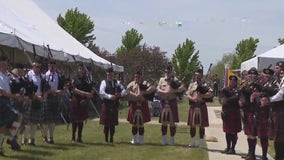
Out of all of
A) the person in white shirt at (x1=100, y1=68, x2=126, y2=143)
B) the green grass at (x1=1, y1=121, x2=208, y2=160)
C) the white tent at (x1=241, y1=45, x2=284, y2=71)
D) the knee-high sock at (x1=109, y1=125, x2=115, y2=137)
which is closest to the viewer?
the green grass at (x1=1, y1=121, x2=208, y2=160)

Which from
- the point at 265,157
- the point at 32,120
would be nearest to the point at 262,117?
the point at 265,157

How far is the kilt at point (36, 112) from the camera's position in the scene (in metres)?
9.66

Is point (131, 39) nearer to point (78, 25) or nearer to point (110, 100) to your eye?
point (78, 25)

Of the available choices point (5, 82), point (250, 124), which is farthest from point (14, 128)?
point (250, 124)

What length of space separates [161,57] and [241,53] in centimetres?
1442

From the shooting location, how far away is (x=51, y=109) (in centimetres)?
1020

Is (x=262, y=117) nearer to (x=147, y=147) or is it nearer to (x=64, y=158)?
(x=147, y=147)

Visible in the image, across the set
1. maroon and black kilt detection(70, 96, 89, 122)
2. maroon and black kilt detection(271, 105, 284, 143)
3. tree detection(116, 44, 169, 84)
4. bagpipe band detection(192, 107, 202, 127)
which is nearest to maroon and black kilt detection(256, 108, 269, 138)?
maroon and black kilt detection(271, 105, 284, 143)

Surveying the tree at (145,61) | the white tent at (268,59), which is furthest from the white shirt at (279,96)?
the tree at (145,61)

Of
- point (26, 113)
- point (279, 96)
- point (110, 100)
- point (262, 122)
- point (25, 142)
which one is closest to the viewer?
point (279, 96)

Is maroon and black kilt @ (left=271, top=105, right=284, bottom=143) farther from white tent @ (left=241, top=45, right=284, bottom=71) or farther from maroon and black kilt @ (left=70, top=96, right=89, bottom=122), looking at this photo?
white tent @ (left=241, top=45, right=284, bottom=71)

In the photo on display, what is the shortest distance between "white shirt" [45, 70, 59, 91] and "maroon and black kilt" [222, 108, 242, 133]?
10.8 feet

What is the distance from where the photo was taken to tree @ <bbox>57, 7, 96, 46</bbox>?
1732 inches

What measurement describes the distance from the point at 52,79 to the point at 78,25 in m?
34.4
